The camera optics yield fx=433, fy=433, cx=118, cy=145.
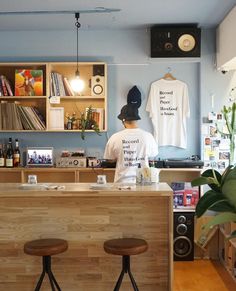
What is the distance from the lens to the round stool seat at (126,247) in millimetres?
3041

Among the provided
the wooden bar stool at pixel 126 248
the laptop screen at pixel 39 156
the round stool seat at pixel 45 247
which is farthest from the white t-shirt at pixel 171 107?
the round stool seat at pixel 45 247

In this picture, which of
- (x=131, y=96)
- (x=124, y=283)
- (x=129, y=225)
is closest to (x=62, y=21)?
(x=131, y=96)

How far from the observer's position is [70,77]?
17.4 feet

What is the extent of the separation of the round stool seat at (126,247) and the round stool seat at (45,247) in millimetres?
335

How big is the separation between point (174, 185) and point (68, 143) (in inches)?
55.3

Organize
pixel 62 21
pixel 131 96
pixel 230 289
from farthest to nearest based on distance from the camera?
pixel 131 96
pixel 62 21
pixel 230 289

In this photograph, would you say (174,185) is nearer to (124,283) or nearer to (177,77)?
(177,77)

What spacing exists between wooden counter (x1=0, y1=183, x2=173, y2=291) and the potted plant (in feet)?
7.78

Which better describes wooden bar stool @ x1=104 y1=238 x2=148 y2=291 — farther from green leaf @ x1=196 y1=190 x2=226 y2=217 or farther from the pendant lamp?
the pendant lamp

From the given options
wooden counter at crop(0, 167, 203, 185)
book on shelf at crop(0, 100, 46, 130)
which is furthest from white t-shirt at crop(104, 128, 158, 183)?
book on shelf at crop(0, 100, 46, 130)

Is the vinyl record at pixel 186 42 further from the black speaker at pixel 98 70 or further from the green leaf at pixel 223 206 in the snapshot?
the green leaf at pixel 223 206

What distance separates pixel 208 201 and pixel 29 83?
438 centimetres

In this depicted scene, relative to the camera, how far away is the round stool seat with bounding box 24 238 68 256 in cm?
305

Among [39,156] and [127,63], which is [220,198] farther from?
[127,63]
